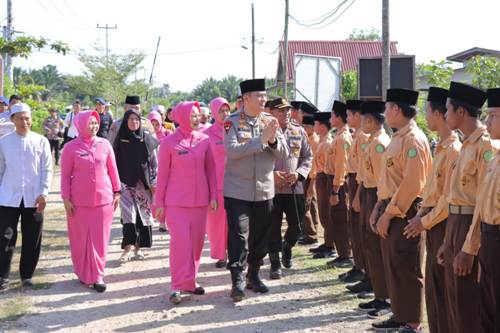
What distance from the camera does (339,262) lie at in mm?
8227

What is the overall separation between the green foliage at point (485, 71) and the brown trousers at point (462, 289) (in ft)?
26.5

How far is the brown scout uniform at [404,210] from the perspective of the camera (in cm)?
516

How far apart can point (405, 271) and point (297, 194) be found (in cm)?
255

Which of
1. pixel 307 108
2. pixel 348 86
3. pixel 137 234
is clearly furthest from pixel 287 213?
pixel 348 86

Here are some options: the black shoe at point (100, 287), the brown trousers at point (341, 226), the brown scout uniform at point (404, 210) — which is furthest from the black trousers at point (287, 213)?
the brown scout uniform at point (404, 210)

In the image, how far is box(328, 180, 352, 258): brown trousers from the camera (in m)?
8.27

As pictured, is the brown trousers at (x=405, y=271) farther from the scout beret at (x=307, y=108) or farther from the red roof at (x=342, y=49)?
the red roof at (x=342, y=49)

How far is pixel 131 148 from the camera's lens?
8305 millimetres

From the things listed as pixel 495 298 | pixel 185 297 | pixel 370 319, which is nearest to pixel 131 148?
pixel 185 297

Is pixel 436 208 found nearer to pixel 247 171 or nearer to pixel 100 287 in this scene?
pixel 247 171

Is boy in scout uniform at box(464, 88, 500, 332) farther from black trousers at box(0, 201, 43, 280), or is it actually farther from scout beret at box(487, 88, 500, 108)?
black trousers at box(0, 201, 43, 280)

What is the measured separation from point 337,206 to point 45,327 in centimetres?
414

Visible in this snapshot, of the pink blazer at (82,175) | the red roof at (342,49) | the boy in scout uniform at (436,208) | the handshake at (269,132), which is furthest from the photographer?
the red roof at (342,49)

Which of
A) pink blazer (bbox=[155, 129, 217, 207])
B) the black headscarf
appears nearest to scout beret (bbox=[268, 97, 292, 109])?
pink blazer (bbox=[155, 129, 217, 207])
